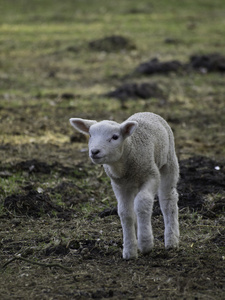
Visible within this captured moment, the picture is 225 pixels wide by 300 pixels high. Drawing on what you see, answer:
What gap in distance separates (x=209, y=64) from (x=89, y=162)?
814 cm

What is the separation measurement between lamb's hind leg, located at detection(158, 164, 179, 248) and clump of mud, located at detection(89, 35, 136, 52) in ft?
44.2

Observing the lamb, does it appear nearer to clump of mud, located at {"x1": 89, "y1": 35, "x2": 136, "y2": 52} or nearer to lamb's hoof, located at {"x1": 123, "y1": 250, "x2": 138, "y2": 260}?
lamb's hoof, located at {"x1": 123, "y1": 250, "x2": 138, "y2": 260}

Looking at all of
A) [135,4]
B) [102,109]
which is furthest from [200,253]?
[135,4]

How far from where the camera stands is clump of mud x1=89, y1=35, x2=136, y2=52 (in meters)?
18.8

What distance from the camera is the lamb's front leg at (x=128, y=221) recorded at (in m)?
5.20

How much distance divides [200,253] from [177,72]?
10615 millimetres

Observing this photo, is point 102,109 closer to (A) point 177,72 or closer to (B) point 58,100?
(B) point 58,100

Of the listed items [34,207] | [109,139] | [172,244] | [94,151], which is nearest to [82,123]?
[109,139]

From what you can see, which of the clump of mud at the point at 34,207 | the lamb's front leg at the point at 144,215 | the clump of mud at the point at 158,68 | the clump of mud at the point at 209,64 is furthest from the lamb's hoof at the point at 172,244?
the clump of mud at the point at 209,64

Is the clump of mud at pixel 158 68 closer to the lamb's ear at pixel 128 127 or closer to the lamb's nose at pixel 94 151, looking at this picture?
the lamb's ear at pixel 128 127

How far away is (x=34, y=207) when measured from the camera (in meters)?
6.88

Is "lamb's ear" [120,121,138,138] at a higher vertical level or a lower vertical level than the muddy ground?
higher

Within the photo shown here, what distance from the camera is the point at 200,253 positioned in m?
5.41

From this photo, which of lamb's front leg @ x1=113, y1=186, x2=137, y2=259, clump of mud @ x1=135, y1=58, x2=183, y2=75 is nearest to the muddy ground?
lamb's front leg @ x1=113, y1=186, x2=137, y2=259
